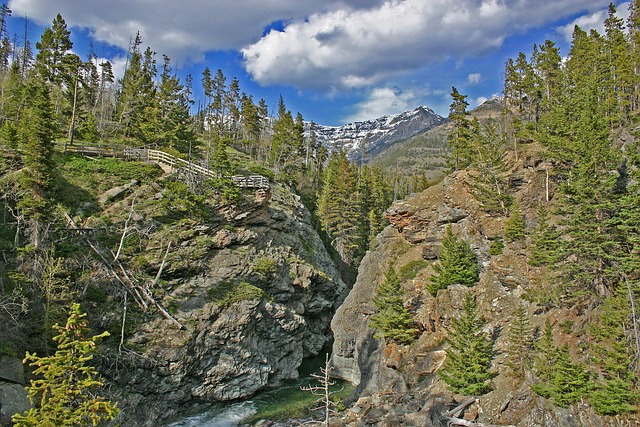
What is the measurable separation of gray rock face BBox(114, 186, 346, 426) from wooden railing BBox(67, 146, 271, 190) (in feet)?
9.31

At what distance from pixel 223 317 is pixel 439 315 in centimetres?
1759

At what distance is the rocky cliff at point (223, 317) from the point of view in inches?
1085

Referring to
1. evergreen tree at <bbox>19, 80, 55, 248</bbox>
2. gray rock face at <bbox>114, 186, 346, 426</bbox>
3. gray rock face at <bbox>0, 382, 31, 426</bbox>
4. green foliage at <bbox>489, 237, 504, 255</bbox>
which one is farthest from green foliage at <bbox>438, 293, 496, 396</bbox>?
evergreen tree at <bbox>19, 80, 55, 248</bbox>

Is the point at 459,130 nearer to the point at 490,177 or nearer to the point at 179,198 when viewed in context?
the point at 490,177

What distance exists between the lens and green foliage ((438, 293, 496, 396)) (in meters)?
21.6

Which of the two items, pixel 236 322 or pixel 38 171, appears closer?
pixel 38 171

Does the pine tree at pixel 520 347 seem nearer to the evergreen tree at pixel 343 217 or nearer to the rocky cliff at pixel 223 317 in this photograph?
the rocky cliff at pixel 223 317

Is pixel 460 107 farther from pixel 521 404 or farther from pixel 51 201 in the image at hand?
pixel 51 201

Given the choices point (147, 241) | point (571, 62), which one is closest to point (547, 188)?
point (571, 62)

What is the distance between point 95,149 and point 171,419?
30338 millimetres

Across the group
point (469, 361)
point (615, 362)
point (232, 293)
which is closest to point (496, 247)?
point (469, 361)

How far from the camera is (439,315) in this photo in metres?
28.9

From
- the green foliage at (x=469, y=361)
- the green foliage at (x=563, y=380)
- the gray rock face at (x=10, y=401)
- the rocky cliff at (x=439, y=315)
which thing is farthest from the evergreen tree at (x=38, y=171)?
the green foliage at (x=563, y=380)

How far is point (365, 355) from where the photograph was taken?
111ft
